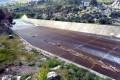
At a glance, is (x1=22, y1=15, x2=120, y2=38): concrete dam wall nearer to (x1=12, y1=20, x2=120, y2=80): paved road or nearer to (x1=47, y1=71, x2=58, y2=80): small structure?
(x1=12, y1=20, x2=120, y2=80): paved road

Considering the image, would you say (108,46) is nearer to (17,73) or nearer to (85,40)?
(85,40)

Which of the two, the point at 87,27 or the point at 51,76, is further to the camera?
the point at 87,27

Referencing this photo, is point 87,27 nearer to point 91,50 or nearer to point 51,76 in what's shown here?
point 91,50

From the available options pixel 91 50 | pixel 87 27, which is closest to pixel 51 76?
pixel 91 50

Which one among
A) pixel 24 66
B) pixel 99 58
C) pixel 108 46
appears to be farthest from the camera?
pixel 108 46

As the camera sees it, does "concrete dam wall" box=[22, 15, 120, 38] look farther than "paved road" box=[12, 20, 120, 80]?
Yes

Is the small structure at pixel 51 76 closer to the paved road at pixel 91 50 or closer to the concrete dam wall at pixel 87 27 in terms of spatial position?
the paved road at pixel 91 50

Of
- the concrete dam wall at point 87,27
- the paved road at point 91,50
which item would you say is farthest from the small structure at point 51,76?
the concrete dam wall at point 87,27

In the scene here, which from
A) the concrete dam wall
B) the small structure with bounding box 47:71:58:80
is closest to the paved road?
the concrete dam wall

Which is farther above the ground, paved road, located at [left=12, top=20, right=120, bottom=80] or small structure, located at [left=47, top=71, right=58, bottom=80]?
small structure, located at [left=47, top=71, right=58, bottom=80]

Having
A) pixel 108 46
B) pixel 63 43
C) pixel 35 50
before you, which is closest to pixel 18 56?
pixel 35 50

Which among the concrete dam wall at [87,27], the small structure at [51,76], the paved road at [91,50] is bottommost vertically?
the paved road at [91,50]
